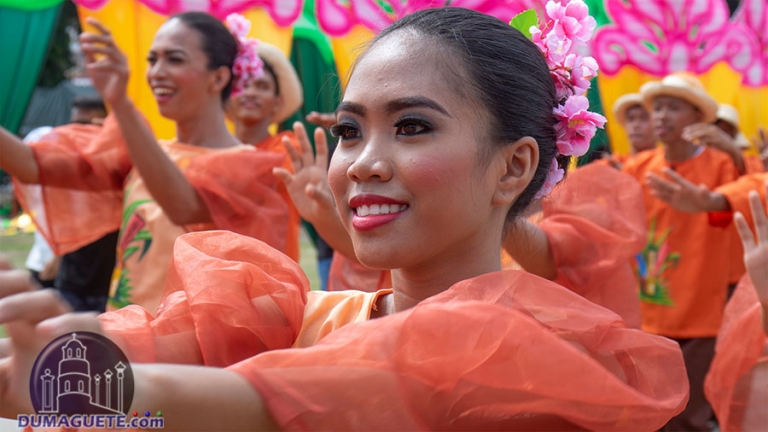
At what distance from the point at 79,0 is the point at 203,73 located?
165 centimetres

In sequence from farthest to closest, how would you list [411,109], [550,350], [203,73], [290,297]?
[203,73]
[290,297]
[411,109]
[550,350]

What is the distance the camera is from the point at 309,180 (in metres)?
2.82

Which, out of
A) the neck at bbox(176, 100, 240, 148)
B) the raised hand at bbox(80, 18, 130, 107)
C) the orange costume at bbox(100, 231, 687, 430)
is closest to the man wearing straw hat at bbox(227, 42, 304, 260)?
the neck at bbox(176, 100, 240, 148)

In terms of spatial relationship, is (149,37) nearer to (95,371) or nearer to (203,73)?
(203,73)

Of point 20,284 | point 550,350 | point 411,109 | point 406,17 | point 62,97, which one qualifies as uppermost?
point 406,17

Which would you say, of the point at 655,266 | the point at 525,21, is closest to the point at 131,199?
the point at 525,21

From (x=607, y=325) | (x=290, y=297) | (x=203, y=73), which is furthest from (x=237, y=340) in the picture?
(x=203, y=73)

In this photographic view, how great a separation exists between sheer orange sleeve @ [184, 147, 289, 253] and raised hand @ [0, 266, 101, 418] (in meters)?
2.13

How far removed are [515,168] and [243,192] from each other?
183 cm

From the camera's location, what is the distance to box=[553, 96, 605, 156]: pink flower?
1674mm

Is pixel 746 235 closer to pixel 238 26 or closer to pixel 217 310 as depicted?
pixel 217 310

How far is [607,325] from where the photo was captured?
127cm

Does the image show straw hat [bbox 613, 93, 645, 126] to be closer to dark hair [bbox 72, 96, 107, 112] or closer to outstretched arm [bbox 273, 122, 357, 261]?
dark hair [bbox 72, 96, 107, 112]

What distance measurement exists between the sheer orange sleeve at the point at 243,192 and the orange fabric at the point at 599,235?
1.00m
